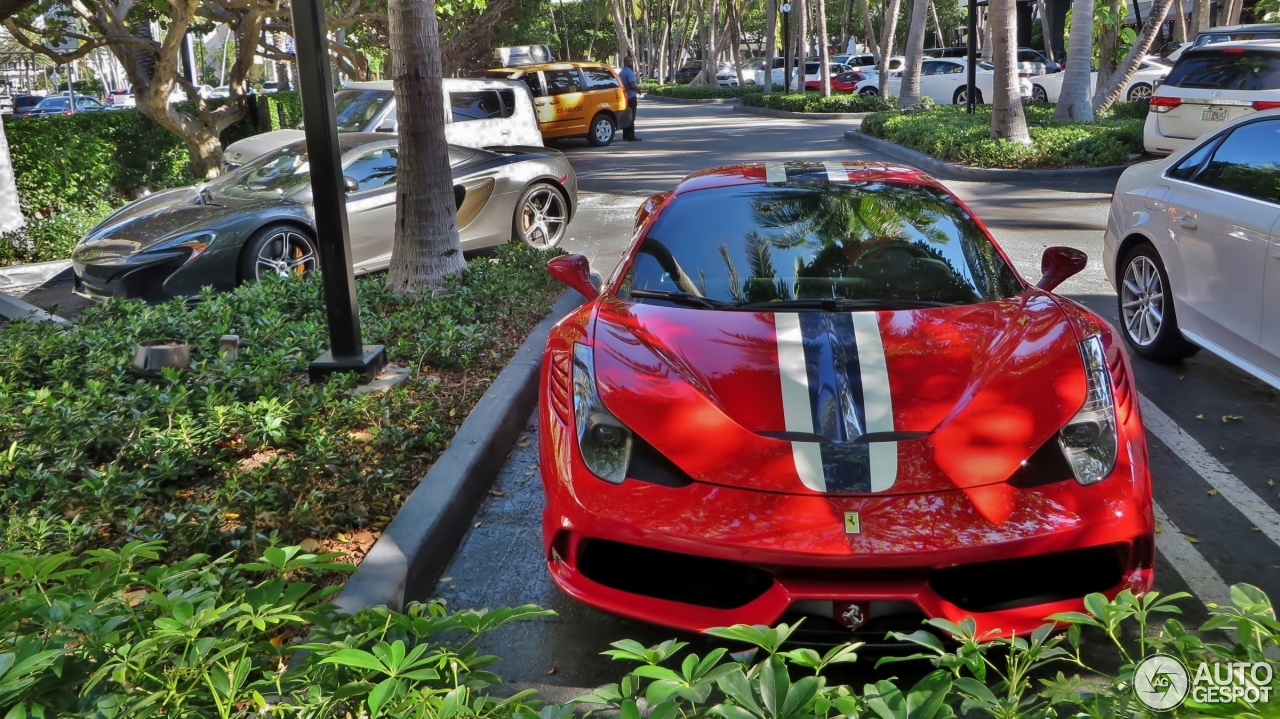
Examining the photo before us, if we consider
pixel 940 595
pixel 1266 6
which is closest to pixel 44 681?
pixel 940 595

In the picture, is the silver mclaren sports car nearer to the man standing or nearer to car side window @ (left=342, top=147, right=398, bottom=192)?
car side window @ (left=342, top=147, right=398, bottom=192)

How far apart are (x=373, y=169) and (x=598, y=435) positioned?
21.3ft

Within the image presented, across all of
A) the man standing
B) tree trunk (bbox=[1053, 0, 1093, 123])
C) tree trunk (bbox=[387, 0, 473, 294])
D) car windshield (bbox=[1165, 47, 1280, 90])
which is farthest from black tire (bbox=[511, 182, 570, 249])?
the man standing

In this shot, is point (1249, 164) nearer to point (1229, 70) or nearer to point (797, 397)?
point (797, 397)

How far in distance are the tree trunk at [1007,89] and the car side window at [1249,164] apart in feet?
32.4

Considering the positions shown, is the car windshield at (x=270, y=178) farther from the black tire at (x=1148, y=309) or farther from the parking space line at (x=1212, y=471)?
the parking space line at (x=1212, y=471)

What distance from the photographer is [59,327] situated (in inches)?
258

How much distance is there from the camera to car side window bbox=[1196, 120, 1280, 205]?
5.17 meters

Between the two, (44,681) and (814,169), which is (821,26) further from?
(44,681)

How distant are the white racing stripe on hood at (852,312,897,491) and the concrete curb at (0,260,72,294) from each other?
29.7 feet

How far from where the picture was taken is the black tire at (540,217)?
9883mm

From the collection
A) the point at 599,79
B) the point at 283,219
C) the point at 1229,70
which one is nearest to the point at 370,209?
the point at 283,219

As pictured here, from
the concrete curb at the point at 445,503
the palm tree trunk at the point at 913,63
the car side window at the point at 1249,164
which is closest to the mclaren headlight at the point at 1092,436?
the concrete curb at the point at 445,503

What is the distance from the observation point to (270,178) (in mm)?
9266
